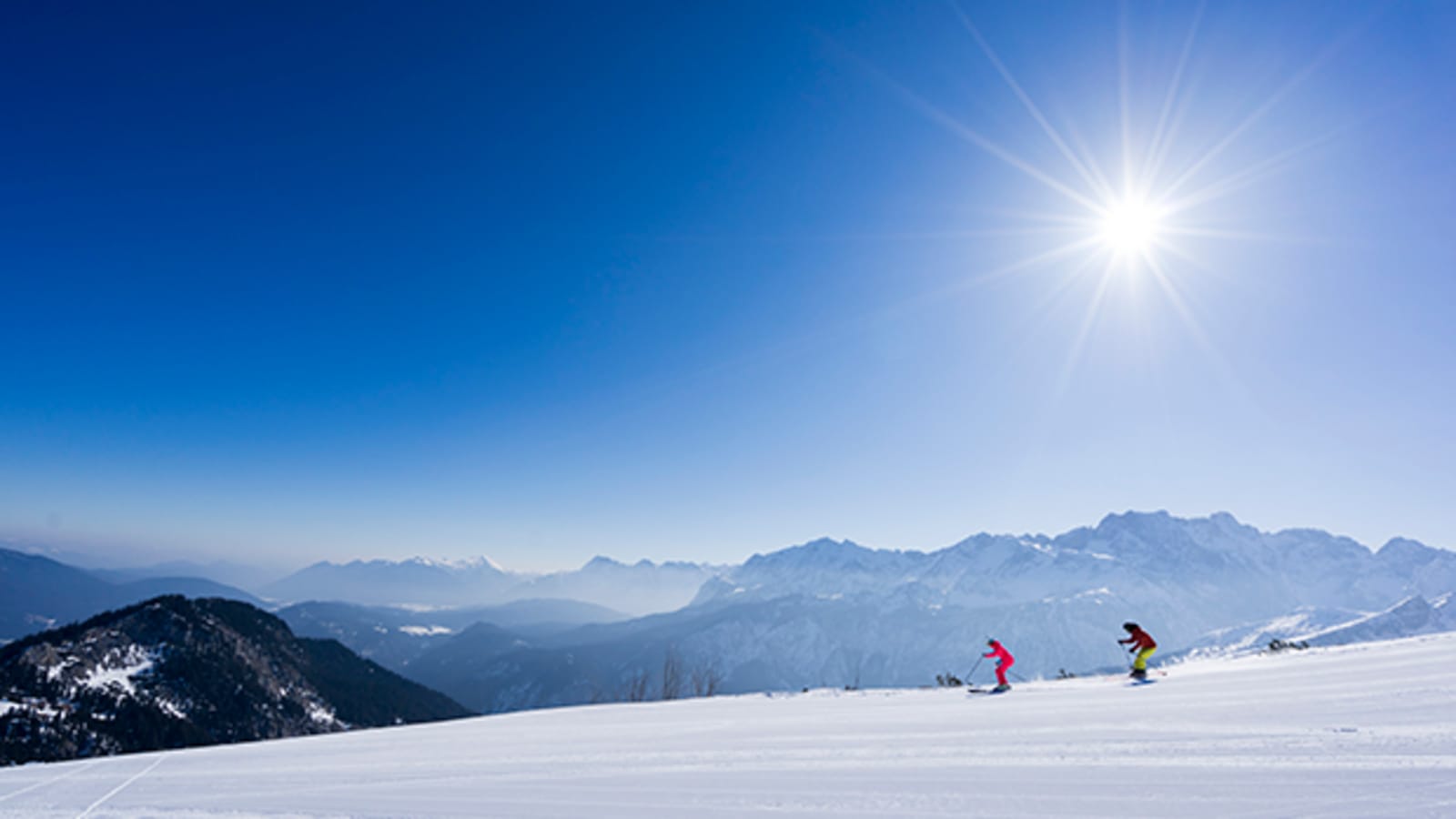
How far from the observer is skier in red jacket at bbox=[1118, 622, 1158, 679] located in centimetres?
1493

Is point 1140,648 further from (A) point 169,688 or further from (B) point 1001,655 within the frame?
(A) point 169,688

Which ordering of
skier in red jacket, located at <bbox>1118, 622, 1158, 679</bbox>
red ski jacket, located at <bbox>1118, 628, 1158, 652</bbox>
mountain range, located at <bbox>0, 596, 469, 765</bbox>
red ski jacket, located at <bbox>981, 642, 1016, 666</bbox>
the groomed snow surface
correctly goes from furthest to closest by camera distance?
mountain range, located at <bbox>0, 596, 469, 765</bbox> → red ski jacket, located at <bbox>981, 642, 1016, 666</bbox> → red ski jacket, located at <bbox>1118, 628, 1158, 652</bbox> → skier in red jacket, located at <bbox>1118, 622, 1158, 679</bbox> → the groomed snow surface

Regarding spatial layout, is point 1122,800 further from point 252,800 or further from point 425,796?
point 252,800

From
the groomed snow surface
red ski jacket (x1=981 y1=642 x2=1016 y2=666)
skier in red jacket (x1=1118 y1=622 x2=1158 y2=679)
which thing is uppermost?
skier in red jacket (x1=1118 y1=622 x2=1158 y2=679)

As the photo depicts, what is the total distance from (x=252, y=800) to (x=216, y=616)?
245 m

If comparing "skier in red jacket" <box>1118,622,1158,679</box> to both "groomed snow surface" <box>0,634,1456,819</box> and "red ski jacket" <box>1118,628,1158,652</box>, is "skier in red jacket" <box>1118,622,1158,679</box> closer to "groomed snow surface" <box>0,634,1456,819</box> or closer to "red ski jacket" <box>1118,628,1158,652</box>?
"red ski jacket" <box>1118,628,1158,652</box>

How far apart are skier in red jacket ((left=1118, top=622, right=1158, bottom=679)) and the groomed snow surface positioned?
673 mm

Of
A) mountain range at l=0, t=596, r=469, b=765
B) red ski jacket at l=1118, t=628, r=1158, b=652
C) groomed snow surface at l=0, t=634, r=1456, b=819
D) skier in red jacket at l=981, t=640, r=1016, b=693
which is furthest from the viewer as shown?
mountain range at l=0, t=596, r=469, b=765

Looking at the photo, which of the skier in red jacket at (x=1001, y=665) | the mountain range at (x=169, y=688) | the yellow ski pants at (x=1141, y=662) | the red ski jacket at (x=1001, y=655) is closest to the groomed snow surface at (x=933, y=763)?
the yellow ski pants at (x=1141, y=662)

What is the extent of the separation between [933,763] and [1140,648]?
1197 cm

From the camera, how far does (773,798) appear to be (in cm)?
698

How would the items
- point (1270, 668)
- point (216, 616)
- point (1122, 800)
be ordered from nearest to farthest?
point (1122, 800), point (1270, 668), point (216, 616)

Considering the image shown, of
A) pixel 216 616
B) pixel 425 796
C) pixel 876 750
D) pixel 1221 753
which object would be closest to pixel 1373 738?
pixel 1221 753

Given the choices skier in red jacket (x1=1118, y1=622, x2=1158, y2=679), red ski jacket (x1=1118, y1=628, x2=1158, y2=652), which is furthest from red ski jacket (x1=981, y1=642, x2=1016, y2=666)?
red ski jacket (x1=1118, y1=628, x2=1158, y2=652)
